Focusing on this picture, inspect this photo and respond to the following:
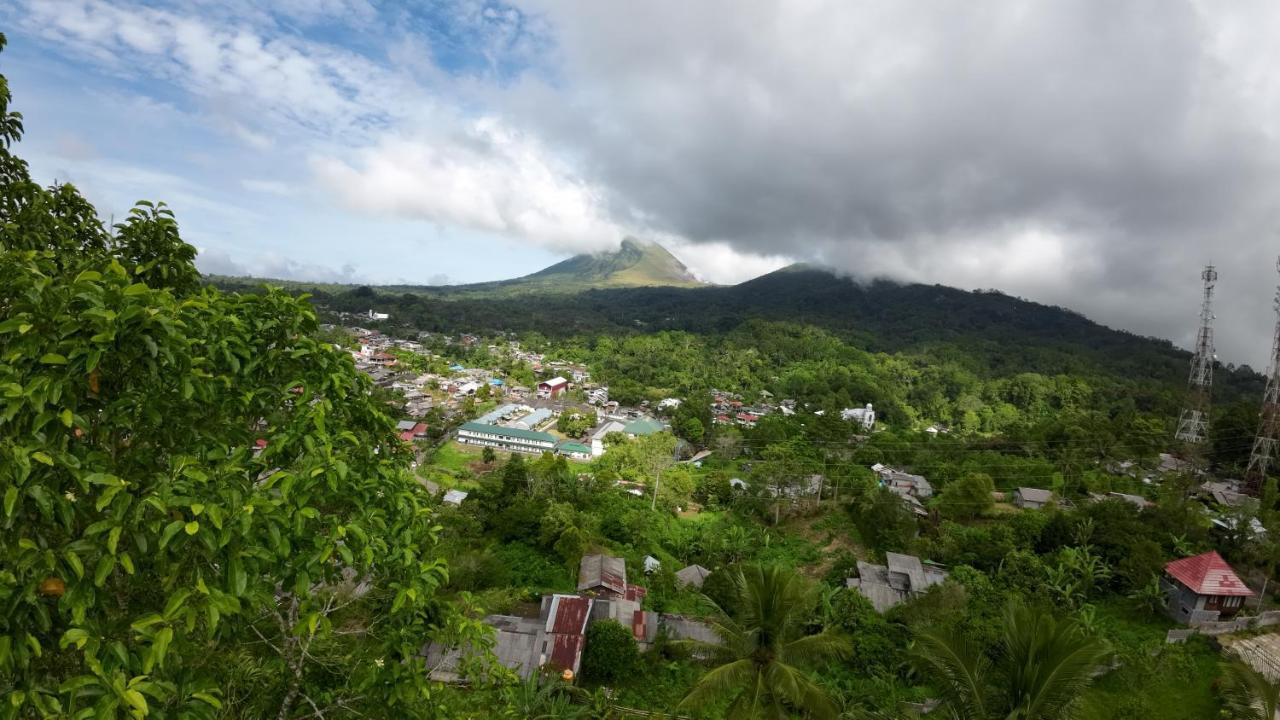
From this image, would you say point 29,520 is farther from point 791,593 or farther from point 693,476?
point 693,476

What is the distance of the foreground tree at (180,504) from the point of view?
1.93 meters

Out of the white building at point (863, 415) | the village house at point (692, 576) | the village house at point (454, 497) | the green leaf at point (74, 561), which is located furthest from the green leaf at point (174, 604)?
the white building at point (863, 415)

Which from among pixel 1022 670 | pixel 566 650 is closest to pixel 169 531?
pixel 1022 670

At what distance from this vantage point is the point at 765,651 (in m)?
8.12

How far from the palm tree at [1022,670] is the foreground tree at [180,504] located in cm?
599

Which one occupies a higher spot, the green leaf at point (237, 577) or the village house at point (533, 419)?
the green leaf at point (237, 577)

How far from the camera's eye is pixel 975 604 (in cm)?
1541

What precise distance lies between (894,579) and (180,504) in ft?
65.5

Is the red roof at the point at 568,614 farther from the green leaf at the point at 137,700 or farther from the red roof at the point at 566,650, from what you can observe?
the green leaf at the point at 137,700

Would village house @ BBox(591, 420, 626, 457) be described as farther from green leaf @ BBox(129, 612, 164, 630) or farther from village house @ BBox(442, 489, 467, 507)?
green leaf @ BBox(129, 612, 164, 630)

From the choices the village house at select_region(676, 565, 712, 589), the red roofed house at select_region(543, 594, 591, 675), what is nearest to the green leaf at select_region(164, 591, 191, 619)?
the red roofed house at select_region(543, 594, 591, 675)

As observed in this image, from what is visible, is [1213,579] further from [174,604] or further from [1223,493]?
[174,604]

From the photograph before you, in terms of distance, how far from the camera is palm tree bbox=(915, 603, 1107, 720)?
5562 millimetres

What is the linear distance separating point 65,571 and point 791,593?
26.5ft
